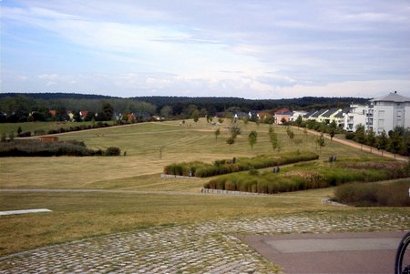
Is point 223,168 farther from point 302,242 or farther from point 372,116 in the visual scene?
point 372,116

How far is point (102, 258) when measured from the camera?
25.8 ft

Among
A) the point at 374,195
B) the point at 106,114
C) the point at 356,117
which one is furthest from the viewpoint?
the point at 356,117

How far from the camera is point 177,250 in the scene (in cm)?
828

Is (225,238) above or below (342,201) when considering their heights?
above

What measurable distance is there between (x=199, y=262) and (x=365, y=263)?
2364 millimetres

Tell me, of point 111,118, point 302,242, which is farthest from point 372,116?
point 302,242

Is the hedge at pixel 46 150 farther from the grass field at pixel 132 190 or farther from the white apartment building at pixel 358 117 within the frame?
the white apartment building at pixel 358 117

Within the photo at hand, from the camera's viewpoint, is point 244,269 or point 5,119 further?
point 5,119

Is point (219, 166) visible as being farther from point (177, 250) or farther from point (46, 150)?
point (177, 250)

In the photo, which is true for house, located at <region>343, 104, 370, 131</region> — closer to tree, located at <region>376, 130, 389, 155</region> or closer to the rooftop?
the rooftop

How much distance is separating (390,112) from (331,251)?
90809 mm

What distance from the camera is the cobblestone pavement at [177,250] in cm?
729

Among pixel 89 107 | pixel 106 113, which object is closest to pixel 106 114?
pixel 106 113

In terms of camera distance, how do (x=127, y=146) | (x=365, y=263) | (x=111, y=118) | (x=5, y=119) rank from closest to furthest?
(x=365, y=263) → (x=127, y=146) → (x=5, y=119) → (x=111, y=118)
